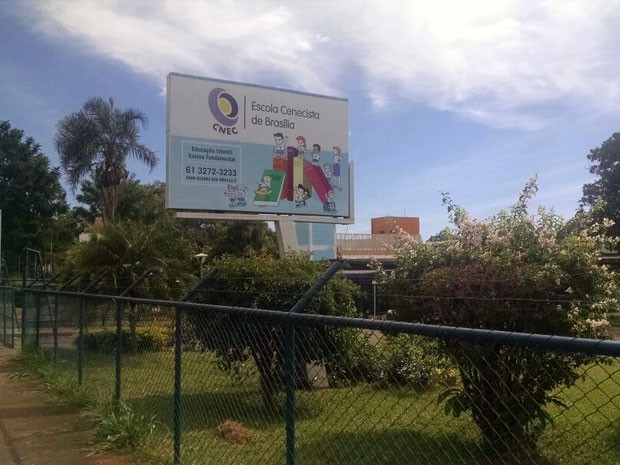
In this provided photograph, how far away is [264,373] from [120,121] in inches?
1058

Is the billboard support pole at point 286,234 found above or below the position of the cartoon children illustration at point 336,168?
below

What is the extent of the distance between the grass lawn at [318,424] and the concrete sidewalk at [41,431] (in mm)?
420

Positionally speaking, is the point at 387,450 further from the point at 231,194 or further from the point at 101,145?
the point at 101,145

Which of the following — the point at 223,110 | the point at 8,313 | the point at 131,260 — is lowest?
the point at 8,313

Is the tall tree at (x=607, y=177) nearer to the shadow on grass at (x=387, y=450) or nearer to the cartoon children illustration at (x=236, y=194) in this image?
the cartoon children illustration at (x=236, y=194)

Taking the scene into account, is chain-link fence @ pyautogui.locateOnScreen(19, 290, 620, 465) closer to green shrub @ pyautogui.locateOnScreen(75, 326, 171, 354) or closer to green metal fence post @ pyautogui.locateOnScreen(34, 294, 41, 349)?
green shrub @ pyautogui.locateOnScreen(75, 326, 171, 354)

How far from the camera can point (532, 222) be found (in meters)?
6.32

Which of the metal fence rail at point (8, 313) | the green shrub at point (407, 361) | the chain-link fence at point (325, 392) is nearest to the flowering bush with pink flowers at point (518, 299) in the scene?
the chain-link fence at point (325, 392)

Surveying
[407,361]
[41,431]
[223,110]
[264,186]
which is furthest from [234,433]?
[223,110]

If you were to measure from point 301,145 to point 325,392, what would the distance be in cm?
1006

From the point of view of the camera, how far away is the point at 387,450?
6055mm

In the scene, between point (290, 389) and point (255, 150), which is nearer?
point (290, 389)

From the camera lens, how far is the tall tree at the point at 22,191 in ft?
120

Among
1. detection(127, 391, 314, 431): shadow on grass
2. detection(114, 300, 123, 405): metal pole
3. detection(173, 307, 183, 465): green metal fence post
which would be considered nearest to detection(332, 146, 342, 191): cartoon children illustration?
detection(127, 391, 314, 431): shadow on grass
